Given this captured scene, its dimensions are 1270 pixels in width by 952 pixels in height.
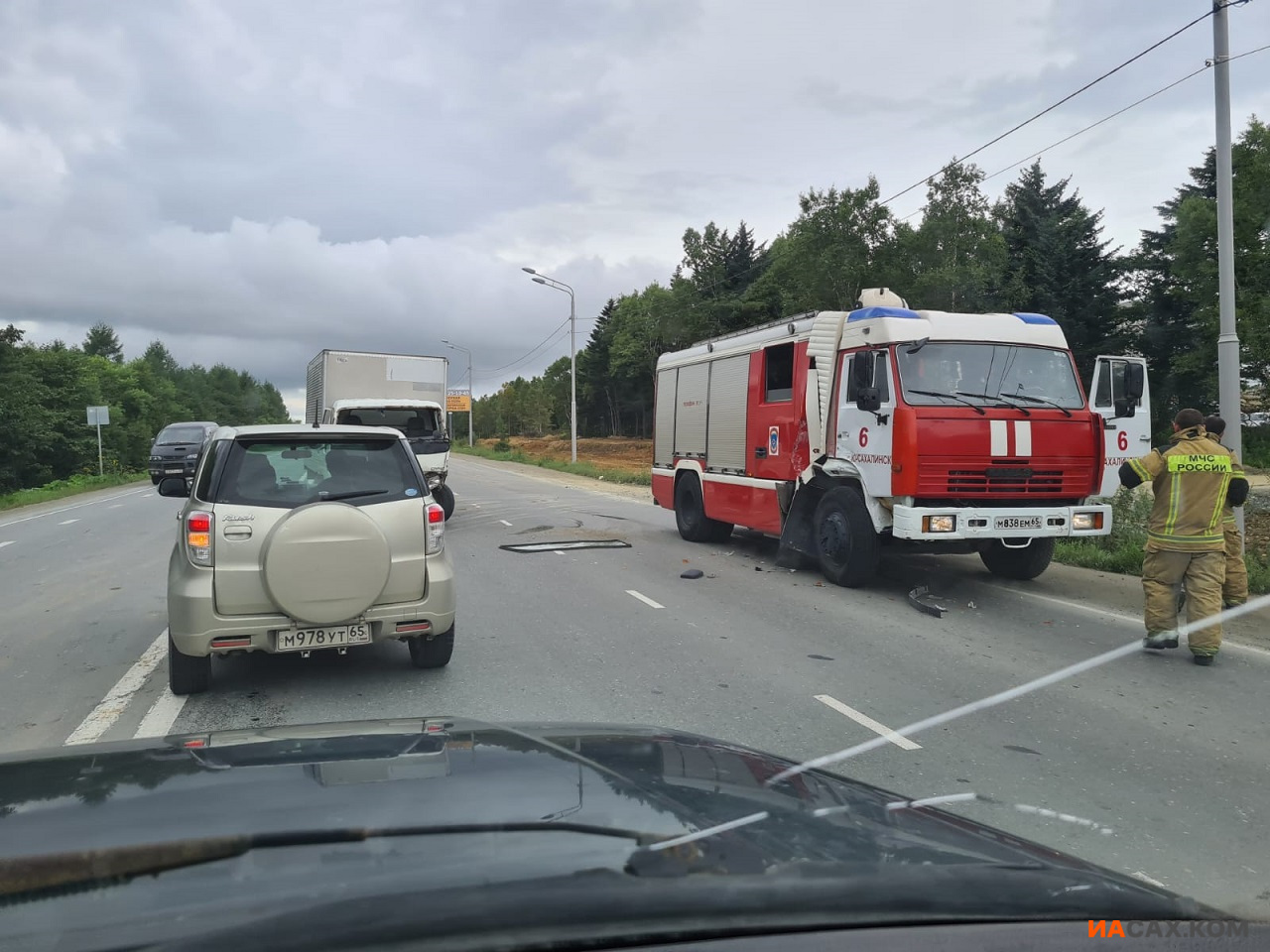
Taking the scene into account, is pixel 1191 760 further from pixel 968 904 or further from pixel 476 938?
pixel 476 938

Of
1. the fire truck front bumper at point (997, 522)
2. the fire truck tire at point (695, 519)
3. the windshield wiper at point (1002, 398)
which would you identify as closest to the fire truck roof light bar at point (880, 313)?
the windshield wiper at point (1002, 398)

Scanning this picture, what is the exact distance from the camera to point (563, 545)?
1344 centimetres

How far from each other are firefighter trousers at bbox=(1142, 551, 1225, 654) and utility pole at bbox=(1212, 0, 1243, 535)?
3091mm

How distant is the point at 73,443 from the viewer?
4422 centimetres

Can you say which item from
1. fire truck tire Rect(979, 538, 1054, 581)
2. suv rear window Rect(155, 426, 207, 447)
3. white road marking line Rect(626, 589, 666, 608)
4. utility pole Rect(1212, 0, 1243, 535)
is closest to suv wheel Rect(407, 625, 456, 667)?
white road marking line Rect(626, 589, 666, 608)

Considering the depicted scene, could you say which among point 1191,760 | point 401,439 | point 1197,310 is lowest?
point 1191,760

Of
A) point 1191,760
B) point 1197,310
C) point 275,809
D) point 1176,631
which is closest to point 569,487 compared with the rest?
point 1176,631

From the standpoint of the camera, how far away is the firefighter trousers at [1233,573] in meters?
7.93

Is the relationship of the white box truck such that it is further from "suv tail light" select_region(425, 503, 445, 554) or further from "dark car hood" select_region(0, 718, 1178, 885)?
"dark car hood" select_region(0, 718, 1178, 885)

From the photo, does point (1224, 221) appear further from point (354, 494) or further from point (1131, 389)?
point (354, 494)

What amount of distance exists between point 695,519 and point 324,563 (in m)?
8.73

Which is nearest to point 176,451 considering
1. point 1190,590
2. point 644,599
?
point 644,599

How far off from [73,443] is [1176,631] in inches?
1920

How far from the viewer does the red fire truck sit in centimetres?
873
